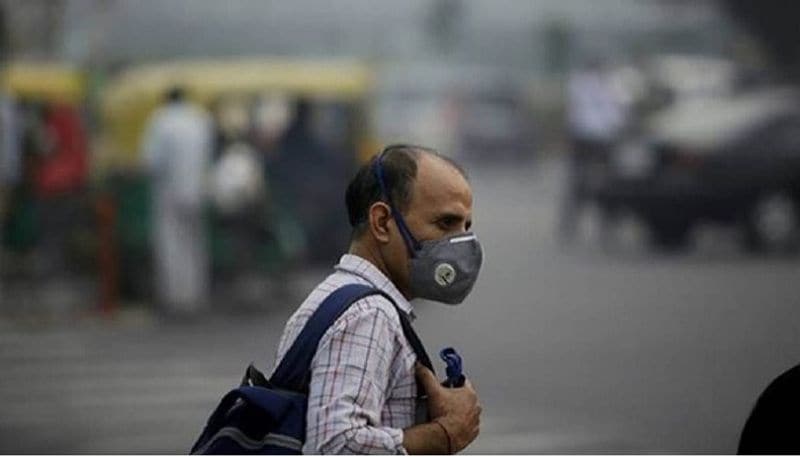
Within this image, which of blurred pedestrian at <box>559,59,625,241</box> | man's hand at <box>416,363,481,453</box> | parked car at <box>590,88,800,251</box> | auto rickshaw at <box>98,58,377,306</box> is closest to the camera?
man's hand at <box>416,363,481,453</box>

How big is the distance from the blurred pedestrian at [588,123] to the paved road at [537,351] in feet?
0.49

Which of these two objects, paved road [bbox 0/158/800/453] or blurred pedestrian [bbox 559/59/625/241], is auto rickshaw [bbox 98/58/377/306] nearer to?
paved road [bbox 0/158/800/453]

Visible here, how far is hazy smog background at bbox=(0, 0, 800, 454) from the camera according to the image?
42.0ft

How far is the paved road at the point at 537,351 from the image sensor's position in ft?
31.5

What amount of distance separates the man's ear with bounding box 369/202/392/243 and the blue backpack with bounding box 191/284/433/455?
0.33 feet

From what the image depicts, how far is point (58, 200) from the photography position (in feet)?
43.2

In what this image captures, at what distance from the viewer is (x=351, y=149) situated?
13305 mm

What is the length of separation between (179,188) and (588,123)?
7.99ft

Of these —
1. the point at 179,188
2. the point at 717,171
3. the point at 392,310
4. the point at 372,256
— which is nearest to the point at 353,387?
the point at 392,310

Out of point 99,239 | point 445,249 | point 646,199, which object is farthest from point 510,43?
point 445,249

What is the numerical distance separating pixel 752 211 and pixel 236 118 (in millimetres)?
3250

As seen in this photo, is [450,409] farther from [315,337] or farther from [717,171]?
[717,171]

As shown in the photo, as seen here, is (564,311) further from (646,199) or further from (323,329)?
(323,329)

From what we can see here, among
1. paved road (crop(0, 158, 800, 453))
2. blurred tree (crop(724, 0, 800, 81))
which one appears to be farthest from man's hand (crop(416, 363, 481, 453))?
blurred tree (crop(724, 0, 800, 81))
